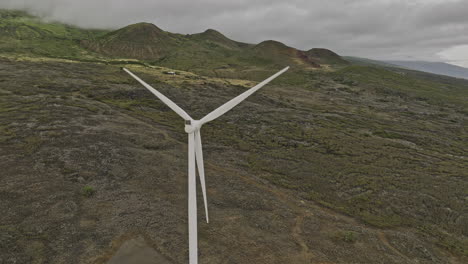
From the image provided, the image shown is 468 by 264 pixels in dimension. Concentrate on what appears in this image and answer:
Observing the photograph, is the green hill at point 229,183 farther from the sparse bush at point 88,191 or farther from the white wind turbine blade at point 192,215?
the white wind turbine blade at point 192,215

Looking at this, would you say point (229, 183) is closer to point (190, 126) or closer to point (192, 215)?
point (192, 215)

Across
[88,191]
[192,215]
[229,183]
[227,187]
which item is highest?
[192,215]

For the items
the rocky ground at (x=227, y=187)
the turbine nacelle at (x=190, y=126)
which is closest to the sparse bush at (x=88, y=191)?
the rocky ground at (x=227, y=187)

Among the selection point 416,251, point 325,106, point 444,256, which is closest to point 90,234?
point 416,251

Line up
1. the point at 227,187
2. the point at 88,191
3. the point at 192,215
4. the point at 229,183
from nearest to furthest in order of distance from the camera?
the point at 192,215, the point at 88,191, the point at 227,187, the point at 229,183

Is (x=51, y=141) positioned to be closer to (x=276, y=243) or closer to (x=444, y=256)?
(x=276, y=243)

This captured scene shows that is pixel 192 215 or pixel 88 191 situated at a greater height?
pixel 192 215

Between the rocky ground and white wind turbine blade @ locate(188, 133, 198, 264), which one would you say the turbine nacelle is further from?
the rocky ground

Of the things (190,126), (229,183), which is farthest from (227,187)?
(190,126)
